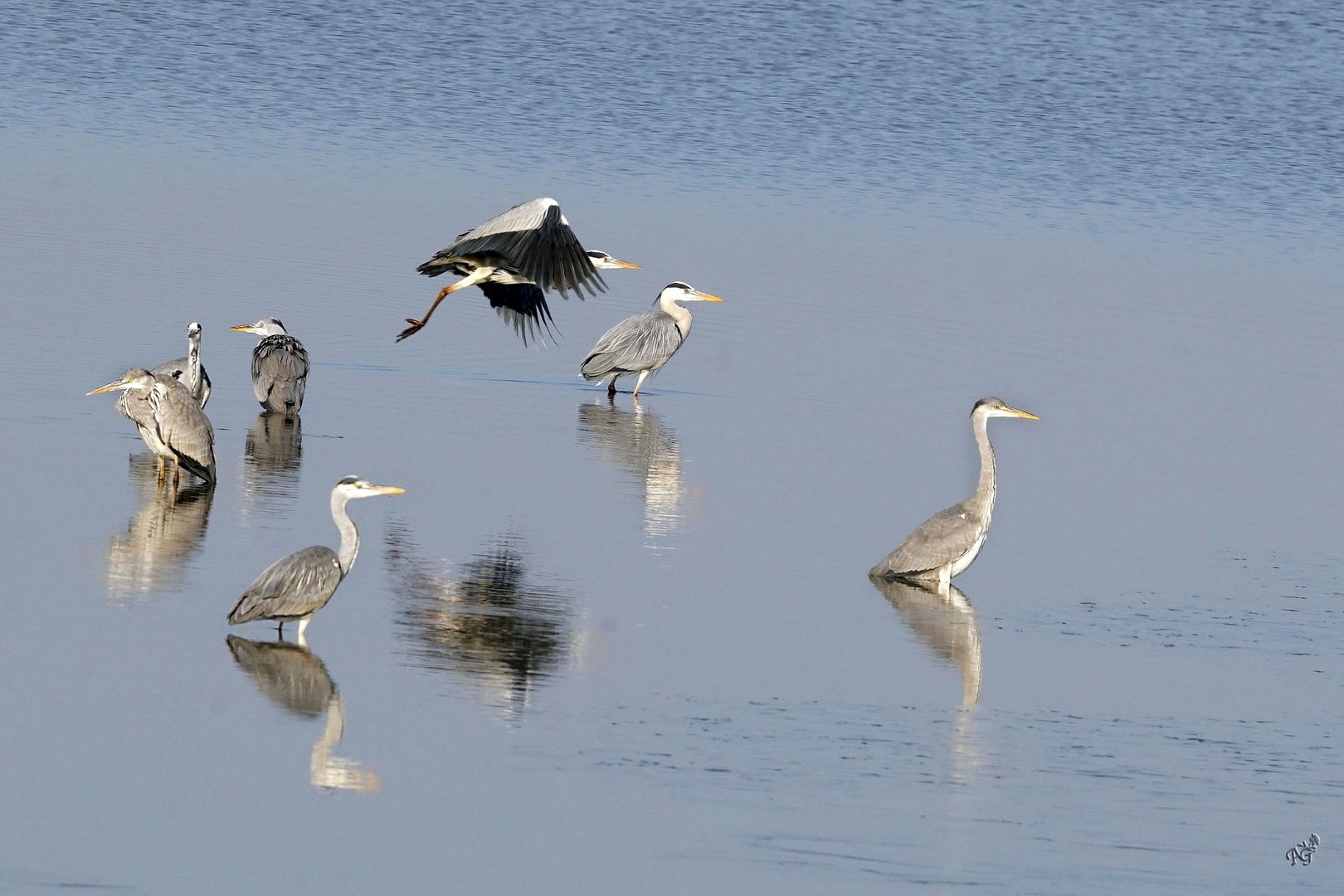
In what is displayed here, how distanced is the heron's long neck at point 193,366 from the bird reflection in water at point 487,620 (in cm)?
342

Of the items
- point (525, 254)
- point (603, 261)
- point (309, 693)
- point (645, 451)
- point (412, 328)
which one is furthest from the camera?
point (603, 261)

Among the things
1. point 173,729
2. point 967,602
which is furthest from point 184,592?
point 967,602

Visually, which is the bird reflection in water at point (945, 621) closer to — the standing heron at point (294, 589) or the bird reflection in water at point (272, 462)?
the standing heron at point (294, 589)

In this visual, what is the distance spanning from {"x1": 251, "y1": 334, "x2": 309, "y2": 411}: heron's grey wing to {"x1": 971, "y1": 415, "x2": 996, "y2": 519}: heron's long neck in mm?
4986

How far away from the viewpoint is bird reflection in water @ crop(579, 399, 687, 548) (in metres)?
13.2

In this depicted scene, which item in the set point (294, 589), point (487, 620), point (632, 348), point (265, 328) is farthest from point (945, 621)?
point (265, 328)

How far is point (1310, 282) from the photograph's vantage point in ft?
75.6

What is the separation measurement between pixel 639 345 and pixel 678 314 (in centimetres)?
81

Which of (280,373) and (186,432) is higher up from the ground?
(280,373)

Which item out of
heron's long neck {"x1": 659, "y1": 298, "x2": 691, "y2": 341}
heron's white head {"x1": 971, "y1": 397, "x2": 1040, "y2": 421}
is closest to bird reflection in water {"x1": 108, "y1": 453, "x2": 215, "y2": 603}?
heron's white head {"x1": 971, "y1": 397, "x2": 1040, "y2": 421}

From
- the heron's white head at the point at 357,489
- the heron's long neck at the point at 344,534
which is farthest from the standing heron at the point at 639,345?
the heron's long neck at the point at 344,534

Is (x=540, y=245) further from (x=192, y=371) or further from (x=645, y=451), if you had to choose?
(x=192, y=371)

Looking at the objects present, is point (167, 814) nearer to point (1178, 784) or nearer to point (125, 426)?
point (1178, 784)

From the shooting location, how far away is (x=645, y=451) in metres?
15.3
